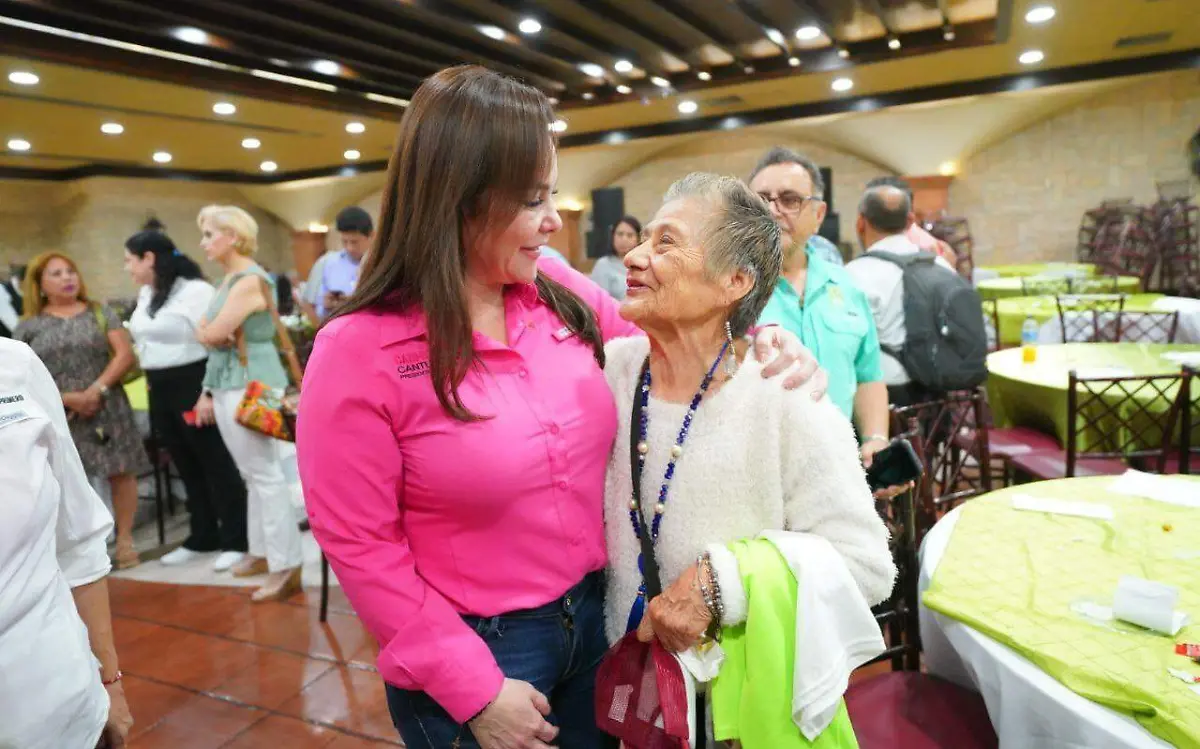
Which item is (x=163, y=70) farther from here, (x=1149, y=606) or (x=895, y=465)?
(x=1149, y=606)

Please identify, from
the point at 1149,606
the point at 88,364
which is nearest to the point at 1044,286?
the point at 1149,606

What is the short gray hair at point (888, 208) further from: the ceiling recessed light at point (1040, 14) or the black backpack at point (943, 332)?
the ceiling recessed light at point (1040, 14)

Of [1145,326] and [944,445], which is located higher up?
[1145,326]

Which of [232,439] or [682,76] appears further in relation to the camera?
[682,76]

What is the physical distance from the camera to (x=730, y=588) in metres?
1.06

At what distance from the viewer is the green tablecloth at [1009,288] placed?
25.5 ft

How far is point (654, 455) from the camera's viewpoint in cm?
128

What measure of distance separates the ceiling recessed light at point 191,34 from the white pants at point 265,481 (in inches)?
142

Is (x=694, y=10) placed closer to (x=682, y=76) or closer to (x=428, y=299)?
(x=682, y=76)

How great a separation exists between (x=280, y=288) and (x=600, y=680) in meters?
9.09

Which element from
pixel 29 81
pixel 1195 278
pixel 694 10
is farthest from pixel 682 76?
pixel 1195 278

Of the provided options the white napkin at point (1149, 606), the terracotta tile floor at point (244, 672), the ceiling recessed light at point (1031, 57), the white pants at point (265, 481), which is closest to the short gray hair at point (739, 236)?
the white napkin at point (1149, 606)

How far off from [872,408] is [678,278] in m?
1.36

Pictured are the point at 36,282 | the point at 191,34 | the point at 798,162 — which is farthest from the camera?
the point at 191,34
